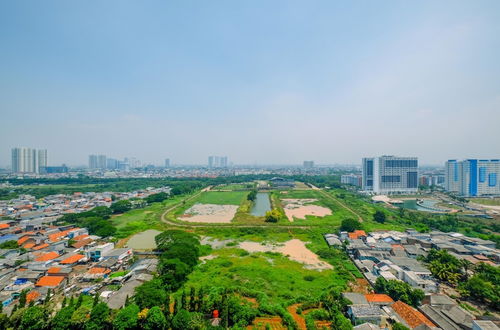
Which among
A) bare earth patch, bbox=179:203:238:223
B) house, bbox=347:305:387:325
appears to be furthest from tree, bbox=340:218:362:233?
bare earth patch, bbox=179:203:238:223

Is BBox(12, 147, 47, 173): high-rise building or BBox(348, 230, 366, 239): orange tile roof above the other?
BBox(12, 147, 47, 173): high-rise building

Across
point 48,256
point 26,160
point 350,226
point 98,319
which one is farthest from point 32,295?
point 26,160

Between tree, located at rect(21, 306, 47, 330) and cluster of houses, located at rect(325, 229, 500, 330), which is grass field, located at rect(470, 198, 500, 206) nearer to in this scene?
cluster of houses, located at rect(325, 229, 500, 330)

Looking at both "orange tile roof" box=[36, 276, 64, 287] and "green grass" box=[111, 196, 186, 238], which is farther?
"green grass" box=[111, 196, 186, 238]

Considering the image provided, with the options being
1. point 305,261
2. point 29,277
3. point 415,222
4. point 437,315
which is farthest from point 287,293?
point 415,222

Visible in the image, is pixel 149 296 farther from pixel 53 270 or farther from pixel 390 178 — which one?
pixel 390 178
